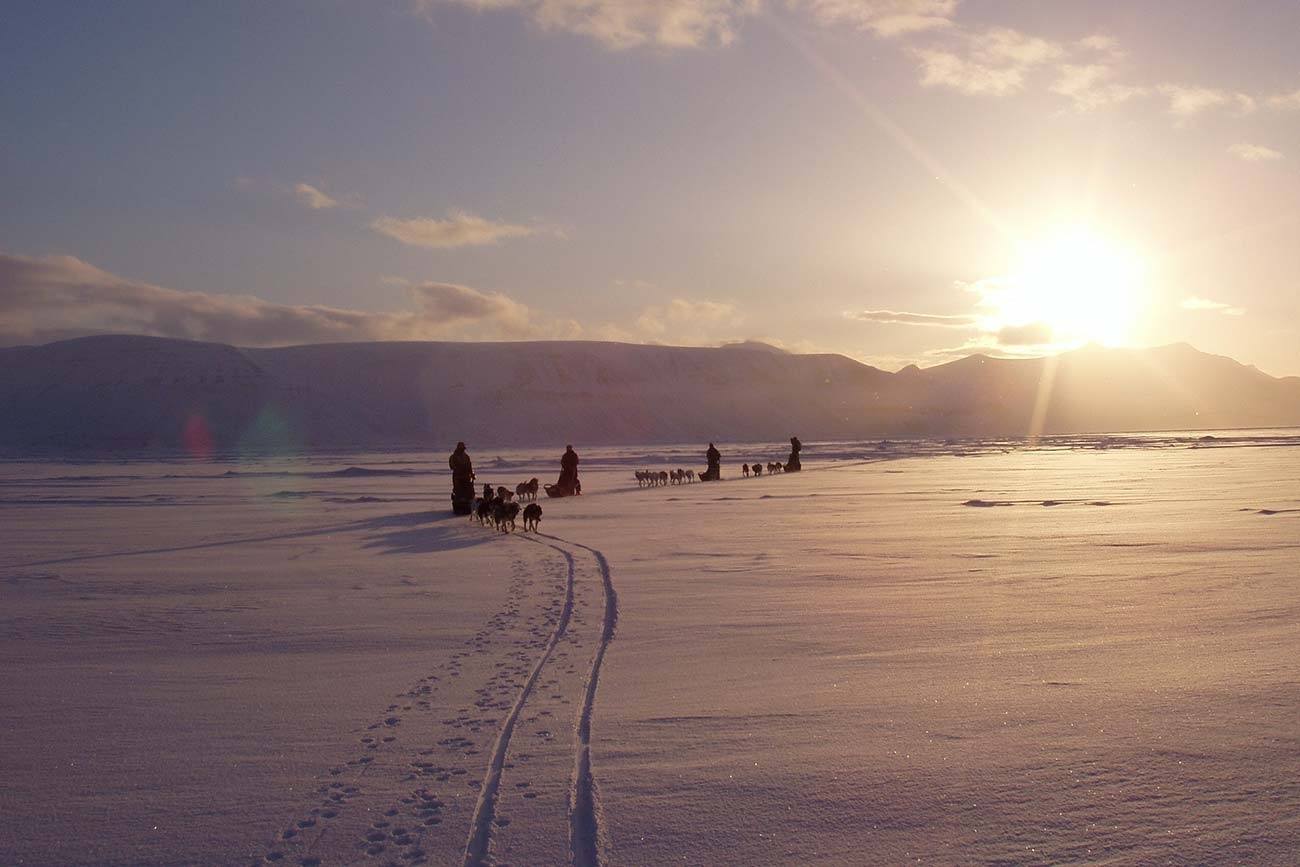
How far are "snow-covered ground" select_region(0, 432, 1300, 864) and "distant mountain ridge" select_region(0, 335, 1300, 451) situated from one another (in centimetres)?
10093

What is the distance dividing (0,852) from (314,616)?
4977 millimetres

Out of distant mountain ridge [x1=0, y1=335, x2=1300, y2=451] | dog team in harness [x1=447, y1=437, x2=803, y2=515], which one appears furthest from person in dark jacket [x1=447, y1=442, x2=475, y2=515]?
distant mountain ridge [x1=0, y1=335, x2=1300, y2=451]

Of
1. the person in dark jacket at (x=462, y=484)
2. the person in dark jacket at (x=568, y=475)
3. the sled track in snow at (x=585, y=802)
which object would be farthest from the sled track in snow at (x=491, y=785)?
the person in dark jacket at (x=568, y=475)

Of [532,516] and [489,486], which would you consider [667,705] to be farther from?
[489,486]

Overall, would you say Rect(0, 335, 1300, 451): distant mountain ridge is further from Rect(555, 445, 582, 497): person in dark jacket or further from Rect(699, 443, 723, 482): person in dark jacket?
Rect(555, 445, 582, 497): person in dark jacket

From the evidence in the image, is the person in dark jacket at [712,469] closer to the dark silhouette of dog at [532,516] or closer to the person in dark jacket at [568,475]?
the person in dark jacket at [568,475]

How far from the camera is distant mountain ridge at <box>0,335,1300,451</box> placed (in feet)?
399

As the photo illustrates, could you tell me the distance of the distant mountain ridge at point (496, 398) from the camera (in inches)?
4793

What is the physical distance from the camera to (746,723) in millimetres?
5277

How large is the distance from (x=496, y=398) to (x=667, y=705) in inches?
5357

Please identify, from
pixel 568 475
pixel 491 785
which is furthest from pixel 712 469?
pixel 491 785

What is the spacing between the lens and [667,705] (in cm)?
566

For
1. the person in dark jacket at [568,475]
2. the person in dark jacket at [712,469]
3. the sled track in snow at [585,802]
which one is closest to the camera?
the sled track in snow at [585,802]

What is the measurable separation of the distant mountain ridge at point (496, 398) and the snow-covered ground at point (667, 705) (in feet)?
331
